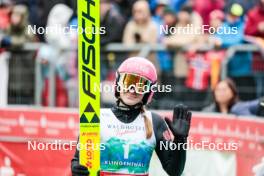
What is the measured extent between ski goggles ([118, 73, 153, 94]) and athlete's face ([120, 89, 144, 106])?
23mm

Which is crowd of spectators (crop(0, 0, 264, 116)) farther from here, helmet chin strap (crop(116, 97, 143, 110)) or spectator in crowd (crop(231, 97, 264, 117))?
helmet chin strap (crop(116, 97, 143, 110))

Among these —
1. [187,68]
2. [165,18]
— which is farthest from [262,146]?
[165,18]

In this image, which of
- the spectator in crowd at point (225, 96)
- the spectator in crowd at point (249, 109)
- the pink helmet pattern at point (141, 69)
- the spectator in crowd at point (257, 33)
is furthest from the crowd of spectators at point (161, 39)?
Result: the pink helmet pattern at point (141, 69)

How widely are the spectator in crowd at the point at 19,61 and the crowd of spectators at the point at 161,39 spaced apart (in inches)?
0.6

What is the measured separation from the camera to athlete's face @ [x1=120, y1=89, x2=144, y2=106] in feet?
23.4

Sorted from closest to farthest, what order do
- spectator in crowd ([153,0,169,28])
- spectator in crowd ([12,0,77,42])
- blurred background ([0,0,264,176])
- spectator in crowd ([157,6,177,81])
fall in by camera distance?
blurred background ([0,0,264,176]), spectator in crowd ([157,6,177,81]), spectator in crowd ([153,0,169,28]), spectator in crowd ([12,0,77,42])

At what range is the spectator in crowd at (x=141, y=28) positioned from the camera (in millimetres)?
12695

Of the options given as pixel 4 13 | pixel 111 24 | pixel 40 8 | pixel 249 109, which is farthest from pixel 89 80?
Answer: pixel 4 13

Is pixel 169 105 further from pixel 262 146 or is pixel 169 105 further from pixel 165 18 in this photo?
pixel 262 146

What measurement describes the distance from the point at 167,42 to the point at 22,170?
2.77 m

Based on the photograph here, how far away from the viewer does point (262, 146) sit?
880 centimetres

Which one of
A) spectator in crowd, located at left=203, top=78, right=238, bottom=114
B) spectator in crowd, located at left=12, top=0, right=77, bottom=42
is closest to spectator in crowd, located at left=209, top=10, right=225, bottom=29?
spectator in crowd, located at left=203, top=78, right=238, bottom=114

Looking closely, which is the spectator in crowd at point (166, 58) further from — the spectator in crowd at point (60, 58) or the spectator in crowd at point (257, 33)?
the spectator in crowd at point (60, 58)

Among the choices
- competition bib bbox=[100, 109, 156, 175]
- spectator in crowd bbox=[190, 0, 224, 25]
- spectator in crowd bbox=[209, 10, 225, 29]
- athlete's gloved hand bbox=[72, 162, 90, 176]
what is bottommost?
athlete's gloved hand bbox=[72, 162, 90, 176]
